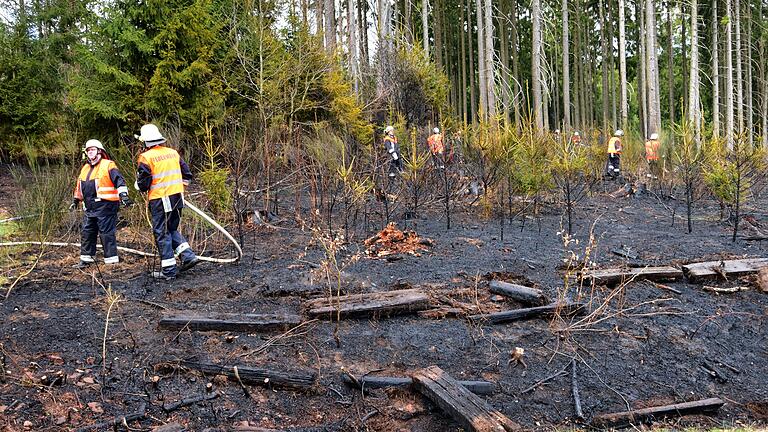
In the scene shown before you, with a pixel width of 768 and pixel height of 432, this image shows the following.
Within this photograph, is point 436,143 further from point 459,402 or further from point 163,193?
point 459,402

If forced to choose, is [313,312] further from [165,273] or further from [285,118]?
[285,118]

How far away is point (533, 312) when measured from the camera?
16.6ft

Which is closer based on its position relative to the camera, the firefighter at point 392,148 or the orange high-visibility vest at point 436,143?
the orange high-visibility vest at point 436,143

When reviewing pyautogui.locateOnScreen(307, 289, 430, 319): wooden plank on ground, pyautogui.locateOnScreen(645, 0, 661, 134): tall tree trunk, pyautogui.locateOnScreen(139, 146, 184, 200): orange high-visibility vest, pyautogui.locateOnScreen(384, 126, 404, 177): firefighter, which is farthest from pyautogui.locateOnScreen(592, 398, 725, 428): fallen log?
pyautogui.locateOnScreen(645, 0, 661, 134): tall tree trunk

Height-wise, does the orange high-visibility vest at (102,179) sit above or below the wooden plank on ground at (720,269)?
above

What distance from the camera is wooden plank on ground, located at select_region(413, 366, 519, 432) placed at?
128 inches

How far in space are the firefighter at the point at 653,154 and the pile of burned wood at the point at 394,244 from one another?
375 inches

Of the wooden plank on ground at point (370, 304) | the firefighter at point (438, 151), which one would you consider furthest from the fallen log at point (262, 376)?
the firefighter at point (438, 151)

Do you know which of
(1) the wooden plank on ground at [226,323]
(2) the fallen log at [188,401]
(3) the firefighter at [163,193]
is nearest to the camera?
(2) the fallen log at [188,401]

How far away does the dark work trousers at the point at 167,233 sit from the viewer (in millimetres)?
6320

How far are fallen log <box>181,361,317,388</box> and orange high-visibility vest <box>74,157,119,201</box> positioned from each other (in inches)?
146

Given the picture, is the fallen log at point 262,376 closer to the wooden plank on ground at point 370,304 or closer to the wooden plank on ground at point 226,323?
the wooden plank on ground at point 226,323

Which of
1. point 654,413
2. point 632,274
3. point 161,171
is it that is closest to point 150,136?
point 161,171

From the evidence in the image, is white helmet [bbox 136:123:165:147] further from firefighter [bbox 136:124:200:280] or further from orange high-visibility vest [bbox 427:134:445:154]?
orange high-visibility vest [bbox 427:134:445:154]
